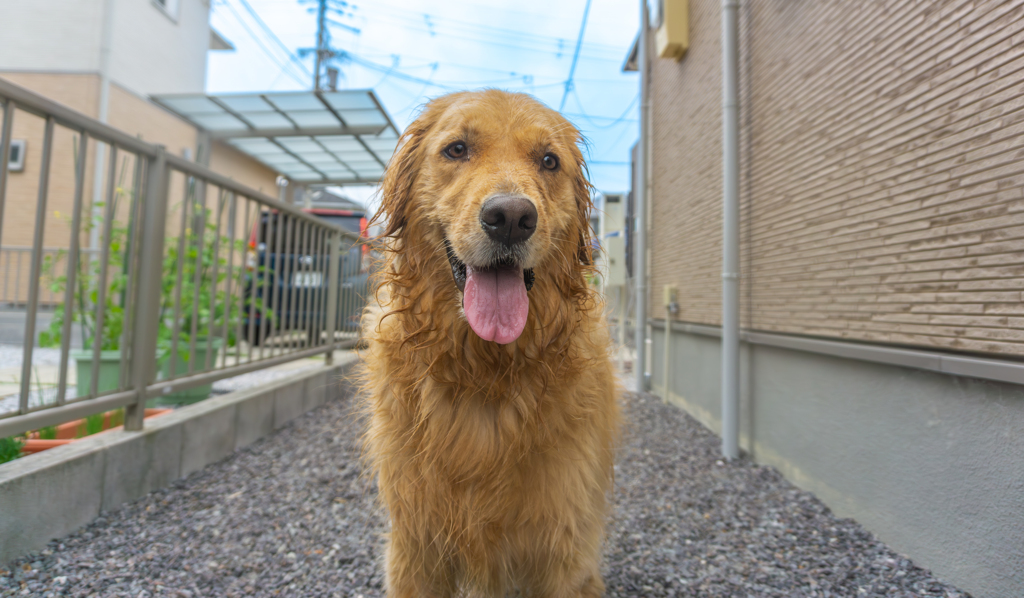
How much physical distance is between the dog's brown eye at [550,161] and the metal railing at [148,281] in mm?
795

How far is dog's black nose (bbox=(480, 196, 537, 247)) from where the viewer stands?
145cm

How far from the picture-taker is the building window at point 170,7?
12922 millimetres

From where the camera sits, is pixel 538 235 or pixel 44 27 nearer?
pixel 538 235

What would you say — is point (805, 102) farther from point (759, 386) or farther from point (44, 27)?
point (44, 27)

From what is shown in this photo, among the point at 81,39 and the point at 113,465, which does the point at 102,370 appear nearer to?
the point at 113,465

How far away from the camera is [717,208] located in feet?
15.1

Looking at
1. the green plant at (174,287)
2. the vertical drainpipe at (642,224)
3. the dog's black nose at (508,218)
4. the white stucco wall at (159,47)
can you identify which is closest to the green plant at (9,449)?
the green plant at (174,287)

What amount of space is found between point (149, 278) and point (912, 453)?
3.95 meters

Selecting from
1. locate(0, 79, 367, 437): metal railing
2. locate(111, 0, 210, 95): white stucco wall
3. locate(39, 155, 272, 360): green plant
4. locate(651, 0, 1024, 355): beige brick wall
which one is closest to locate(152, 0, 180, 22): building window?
locate(111, 0, 210, 95): white stucco wall

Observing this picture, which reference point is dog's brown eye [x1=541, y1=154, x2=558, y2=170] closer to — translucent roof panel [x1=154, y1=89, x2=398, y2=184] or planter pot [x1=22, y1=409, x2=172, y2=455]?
planter pot [x1=22, y1=409, x2=172, y2=455]

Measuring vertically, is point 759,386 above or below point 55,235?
below

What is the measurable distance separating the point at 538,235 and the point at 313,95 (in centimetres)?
776

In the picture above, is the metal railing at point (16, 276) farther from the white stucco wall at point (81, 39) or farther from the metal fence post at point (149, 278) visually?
the white stucco wall at point (81, 39)

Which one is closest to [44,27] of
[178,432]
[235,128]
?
[235,128]
